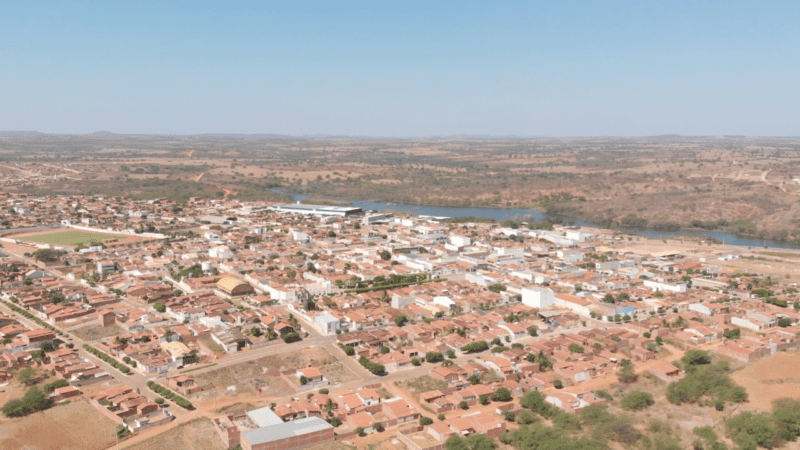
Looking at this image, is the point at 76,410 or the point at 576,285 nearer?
the point at 76,410

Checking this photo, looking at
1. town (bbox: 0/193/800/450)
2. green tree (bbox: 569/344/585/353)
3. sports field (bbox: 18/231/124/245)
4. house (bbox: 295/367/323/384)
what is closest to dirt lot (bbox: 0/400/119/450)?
town (bbox: 0/193/800/450)

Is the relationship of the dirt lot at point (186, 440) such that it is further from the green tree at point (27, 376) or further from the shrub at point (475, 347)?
the shrub at point (475, 347)

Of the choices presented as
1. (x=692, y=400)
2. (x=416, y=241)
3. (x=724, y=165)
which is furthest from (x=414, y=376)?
(x=724, y=165)

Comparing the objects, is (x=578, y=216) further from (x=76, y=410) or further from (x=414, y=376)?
(x=76, y=410)

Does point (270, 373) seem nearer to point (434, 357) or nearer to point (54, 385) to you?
point (434, 357)

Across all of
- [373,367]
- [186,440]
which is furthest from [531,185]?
[186,440]
